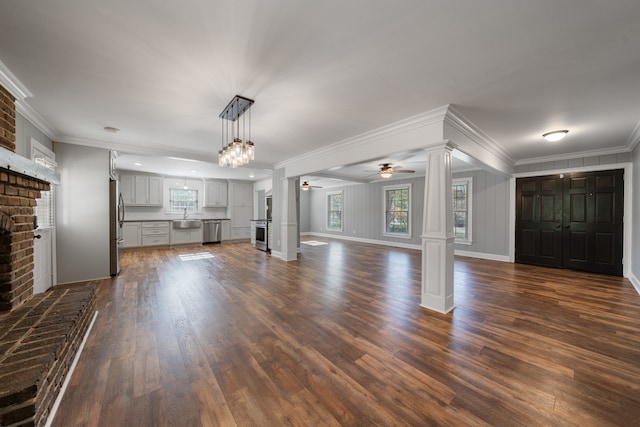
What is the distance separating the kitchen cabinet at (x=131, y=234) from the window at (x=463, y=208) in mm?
9432

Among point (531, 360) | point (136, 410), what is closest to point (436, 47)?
point (531, 360)

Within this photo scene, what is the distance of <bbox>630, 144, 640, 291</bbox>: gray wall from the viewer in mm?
3838

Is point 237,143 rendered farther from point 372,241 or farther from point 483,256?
point 372,241

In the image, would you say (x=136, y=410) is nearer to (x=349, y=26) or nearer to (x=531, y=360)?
(x=349, y=26)

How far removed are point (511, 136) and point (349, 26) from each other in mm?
3620

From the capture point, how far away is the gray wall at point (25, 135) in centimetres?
286

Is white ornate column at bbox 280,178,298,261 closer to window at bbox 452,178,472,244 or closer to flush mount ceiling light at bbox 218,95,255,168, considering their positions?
flush mount ceiling light at bbox 218,95,255,168

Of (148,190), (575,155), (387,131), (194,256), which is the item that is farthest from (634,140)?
(148,190)

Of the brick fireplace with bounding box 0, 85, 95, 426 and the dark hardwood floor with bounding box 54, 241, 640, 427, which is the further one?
the dark hardwood floor with bounding box 54, 241, 640, 427

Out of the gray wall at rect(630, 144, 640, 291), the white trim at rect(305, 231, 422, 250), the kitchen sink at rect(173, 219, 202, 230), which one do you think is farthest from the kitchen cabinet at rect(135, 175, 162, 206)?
the gray wall at rect(630, 144, 640, 291)

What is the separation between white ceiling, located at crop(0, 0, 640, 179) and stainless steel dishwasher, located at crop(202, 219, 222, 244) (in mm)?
5489

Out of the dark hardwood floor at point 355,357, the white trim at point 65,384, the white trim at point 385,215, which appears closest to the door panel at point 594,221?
the dark hardwood floor at point 355,357

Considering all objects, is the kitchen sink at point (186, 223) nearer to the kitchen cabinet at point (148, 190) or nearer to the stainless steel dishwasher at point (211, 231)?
the stainless steel dishwasher at point (211, 231)

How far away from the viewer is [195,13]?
4.95 ft
